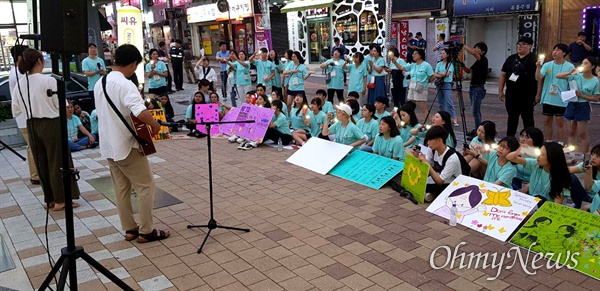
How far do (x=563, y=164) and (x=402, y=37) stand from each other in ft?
49.4

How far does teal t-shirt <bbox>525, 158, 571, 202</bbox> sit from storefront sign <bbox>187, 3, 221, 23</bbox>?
25.0 m

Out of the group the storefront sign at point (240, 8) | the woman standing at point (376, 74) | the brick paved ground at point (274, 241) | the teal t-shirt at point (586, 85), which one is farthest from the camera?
the storefront sign at point (240, 8)

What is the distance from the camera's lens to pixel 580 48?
1324cm

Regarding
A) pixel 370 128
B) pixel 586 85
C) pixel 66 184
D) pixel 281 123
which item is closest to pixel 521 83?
pixel 586 85

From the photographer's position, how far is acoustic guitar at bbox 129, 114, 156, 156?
4480 mm

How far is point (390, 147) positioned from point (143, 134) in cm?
352

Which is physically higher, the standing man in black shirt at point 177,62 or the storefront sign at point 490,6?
the storefront sign at point 490,6

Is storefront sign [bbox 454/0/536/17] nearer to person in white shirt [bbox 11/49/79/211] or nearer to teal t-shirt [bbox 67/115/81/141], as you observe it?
teal t-shirt [bbox 67/115/81/141]

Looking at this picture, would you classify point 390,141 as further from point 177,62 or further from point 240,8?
point 240,8

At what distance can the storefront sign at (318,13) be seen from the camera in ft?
75.2

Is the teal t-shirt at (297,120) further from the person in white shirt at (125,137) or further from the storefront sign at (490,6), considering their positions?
the storefront sign at (490,6)

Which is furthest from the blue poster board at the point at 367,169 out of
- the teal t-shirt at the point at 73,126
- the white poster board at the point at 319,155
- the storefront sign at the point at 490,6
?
the storefront sign at the point at 490,6

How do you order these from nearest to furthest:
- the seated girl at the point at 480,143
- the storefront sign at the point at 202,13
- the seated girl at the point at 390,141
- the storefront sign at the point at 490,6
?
the seated girl at the point at 480,143 < the seated girl at the point at 390,141 < the storefront sign at the point at 490,6 < the storefront sign at the point at 202,13

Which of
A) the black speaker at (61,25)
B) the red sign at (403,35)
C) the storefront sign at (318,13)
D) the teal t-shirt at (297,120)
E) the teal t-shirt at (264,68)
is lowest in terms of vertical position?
the teal t-shirt at (297,120)
